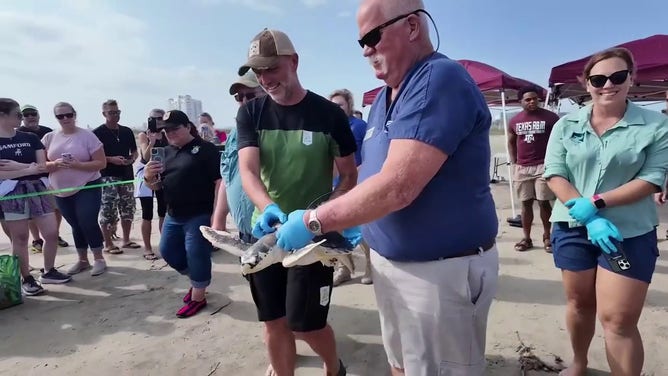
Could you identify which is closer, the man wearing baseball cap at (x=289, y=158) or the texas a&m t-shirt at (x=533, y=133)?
the man wearing baseball cap at (x=289, y=158)

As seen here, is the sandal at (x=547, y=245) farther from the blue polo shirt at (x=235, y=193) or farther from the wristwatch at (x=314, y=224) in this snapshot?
the wristwatch at (x=314, y=224)

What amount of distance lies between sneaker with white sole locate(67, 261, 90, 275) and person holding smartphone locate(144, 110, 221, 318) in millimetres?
2030

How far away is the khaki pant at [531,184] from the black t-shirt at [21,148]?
585cm

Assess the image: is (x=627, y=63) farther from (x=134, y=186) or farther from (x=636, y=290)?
(x=134, y=186)

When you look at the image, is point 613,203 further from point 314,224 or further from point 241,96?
point 241,96

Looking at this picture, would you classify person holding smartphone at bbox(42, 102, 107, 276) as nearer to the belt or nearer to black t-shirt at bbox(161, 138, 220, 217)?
black t-shirt at bbox(161, 138, 220, 217)

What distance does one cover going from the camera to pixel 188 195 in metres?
3.69

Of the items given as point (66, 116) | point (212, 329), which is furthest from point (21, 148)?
point (212, 329)

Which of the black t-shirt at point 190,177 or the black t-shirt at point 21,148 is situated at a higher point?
the black t-shirt at point 21,148

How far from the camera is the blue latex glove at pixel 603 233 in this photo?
6.26ft

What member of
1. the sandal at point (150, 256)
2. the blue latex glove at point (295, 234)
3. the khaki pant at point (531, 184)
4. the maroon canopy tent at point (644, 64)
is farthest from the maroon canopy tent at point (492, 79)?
the blue latex glove at point (295, 234)

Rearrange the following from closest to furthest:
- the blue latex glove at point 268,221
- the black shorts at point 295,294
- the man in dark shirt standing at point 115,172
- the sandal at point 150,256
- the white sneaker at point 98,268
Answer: the blue latex glove at point 268,221
the black shorts at point 295,294
the white sneaker at point 98,268
the sandal at point 150,256
the man in dark shirt standing at point 115,172

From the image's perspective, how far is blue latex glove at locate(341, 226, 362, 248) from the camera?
1.76 metres

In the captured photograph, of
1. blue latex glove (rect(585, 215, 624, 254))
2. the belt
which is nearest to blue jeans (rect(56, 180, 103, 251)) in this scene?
the belt
